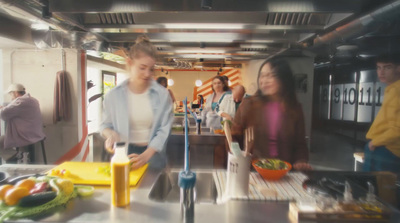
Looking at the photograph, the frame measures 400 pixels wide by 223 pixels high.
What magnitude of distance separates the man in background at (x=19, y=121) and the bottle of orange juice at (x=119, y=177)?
948mm

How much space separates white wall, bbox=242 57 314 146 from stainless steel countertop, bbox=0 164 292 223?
2.64 ft

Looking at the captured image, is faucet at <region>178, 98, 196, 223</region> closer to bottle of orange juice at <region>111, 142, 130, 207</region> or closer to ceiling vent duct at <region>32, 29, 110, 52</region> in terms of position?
bottle of orange juice at <region>111, 142, 130, 207</region>

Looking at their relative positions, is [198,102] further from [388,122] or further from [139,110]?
[388,122]

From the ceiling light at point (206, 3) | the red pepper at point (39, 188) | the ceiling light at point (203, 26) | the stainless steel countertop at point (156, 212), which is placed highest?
the ceiling light at point (203, 26)

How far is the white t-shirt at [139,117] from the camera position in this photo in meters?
1.24

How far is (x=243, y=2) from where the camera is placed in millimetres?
1031

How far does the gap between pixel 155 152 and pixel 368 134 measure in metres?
1.41

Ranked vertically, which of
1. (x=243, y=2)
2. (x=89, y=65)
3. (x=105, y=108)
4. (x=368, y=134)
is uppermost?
(x=243, y=2)

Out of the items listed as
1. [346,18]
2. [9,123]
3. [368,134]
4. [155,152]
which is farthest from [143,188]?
[368,134]

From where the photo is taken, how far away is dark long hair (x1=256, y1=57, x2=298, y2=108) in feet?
4.71

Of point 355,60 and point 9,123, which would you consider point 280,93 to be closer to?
point 355,60

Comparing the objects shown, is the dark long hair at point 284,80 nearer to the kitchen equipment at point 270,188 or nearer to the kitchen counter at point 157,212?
the kitchen equipment at point 270,188

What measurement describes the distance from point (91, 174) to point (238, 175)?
0.65 m

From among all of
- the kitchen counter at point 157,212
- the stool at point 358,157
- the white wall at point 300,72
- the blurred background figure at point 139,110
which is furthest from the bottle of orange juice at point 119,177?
the stool at point 358,157
